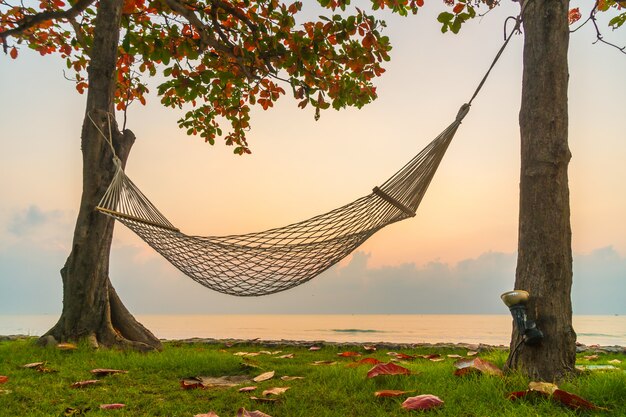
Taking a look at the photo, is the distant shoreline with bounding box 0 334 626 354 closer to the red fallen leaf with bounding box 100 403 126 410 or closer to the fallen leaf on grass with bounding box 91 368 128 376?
the fallen leaf on grass with bounding box 91 368 128 376

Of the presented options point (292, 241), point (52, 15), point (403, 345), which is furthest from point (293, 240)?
point (52, 15)

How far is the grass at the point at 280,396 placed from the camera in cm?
173

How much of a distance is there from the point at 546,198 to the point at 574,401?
2.69 feet

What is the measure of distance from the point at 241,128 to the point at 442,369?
3.81 metres

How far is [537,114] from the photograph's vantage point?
218 centimetres

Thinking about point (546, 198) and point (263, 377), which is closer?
point (546, 198)

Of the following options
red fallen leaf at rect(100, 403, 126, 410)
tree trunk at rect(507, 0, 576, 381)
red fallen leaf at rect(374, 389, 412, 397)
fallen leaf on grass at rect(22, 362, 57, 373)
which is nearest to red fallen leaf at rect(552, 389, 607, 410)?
tree trunk at rect(507, 0, 576, 381)

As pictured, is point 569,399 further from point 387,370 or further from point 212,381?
point 212,381

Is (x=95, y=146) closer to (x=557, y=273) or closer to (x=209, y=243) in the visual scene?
(x=209, y=243)

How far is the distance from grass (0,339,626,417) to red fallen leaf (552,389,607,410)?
2cm

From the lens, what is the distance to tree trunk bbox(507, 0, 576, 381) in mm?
2006

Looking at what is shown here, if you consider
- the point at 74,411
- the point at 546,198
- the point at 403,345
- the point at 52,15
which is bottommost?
the point at 74,411

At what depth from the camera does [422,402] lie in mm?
1697

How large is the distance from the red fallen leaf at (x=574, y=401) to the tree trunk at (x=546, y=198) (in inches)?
12.3
